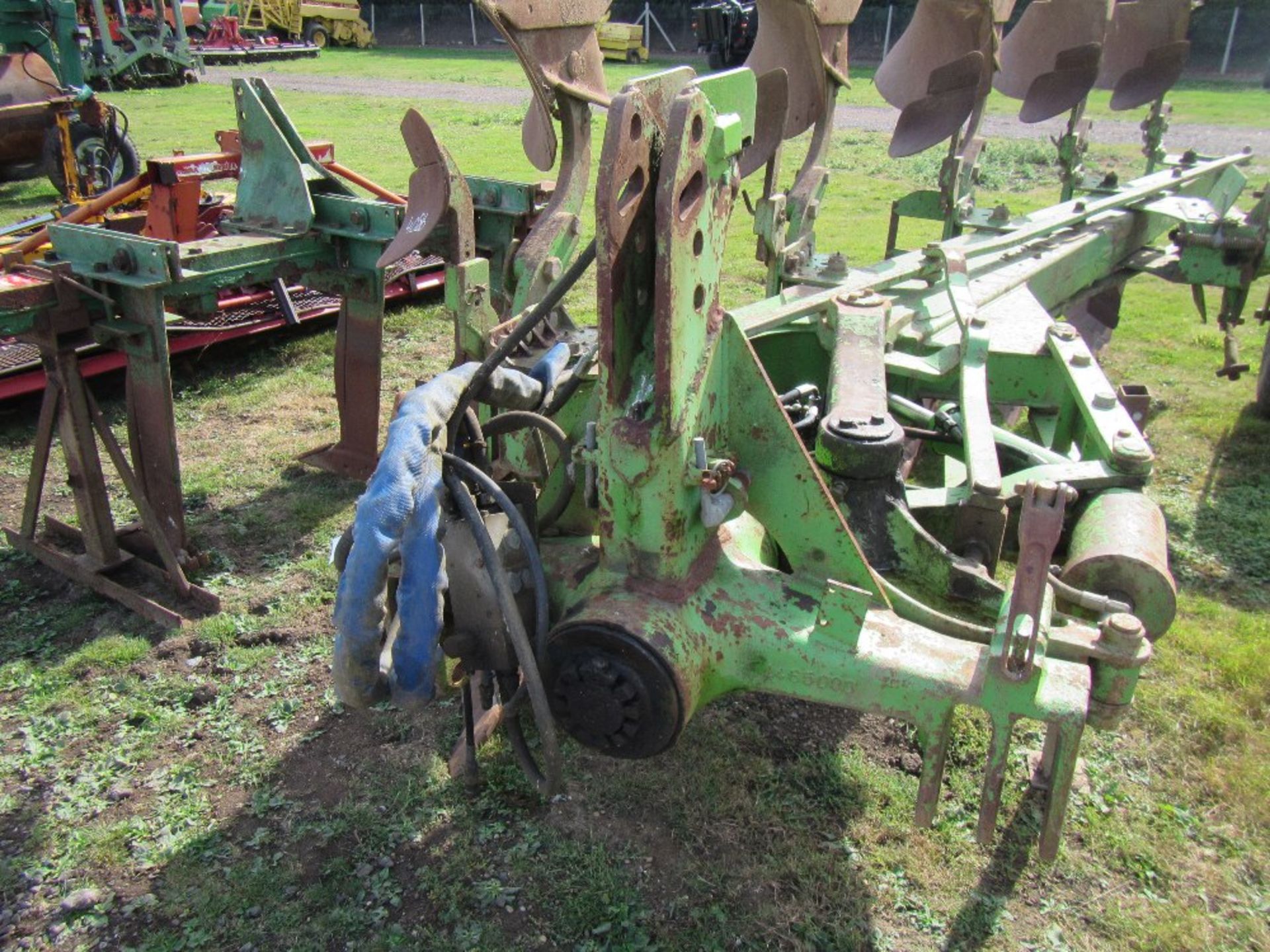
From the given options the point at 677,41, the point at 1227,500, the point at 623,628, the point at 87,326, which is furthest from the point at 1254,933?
the point at 677,41

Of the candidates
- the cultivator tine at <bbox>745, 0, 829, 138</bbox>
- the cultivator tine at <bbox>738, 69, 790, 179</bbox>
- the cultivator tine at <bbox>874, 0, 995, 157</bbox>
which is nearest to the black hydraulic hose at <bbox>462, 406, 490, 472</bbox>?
the cultivator tine at <bbox>738, 69, 790, 179</bbox>

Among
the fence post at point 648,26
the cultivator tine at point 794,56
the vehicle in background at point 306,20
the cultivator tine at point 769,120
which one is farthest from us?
the fence post at point 648,26

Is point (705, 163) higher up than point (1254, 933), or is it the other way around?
point (705, 163)

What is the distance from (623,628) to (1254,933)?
65.6 inches

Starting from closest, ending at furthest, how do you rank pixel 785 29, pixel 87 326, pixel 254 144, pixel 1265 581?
pixel 87 326 < pixel 1265 581 < pixel 254 144 < pixel 785 29

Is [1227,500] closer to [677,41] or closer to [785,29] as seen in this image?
[785,29]

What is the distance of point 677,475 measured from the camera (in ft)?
6.59

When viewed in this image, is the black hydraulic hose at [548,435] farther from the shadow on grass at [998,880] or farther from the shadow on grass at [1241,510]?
the shadow on grass at [1241,510]

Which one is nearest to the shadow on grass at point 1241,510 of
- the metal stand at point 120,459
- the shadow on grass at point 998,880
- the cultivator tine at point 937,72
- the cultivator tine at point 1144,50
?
the shadow on grass at point 998,880

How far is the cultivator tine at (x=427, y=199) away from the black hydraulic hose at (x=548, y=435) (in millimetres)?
1367

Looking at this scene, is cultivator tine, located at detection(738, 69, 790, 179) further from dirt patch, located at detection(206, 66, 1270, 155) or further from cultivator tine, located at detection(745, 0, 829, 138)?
dirt patch, located at detection(206, 66, 1270, 155)

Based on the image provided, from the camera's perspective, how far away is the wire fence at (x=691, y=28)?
21094mm

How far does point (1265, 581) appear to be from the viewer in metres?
3.76

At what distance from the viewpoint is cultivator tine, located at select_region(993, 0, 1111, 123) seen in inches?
212
